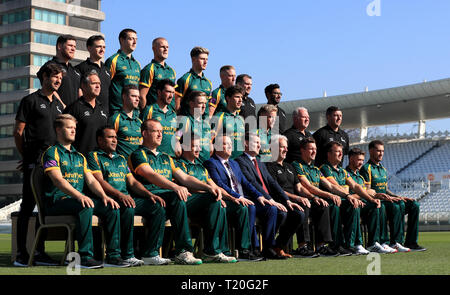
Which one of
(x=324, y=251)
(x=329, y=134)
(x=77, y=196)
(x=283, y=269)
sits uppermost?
(x=329, y=134)

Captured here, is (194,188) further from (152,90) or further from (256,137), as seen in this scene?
(152,90)

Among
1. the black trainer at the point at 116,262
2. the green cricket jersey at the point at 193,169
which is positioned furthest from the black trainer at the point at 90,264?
the green cricket jersey at the point at 193,169

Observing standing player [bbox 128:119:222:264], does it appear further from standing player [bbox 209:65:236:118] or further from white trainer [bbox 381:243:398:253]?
white trainer [bbox 381:243:398:253]

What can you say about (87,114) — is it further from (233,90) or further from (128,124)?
(233,90)

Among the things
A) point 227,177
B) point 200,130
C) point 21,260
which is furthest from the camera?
point 200,130

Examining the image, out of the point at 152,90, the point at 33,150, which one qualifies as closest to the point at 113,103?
the point at 152,90

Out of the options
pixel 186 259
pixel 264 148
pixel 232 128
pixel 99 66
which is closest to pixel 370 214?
pixel 264 148

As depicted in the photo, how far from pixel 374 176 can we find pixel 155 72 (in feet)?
12.3

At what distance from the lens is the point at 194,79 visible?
345 inches

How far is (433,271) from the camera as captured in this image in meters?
6.02

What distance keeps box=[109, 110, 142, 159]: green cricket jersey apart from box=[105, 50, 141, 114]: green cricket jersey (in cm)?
89

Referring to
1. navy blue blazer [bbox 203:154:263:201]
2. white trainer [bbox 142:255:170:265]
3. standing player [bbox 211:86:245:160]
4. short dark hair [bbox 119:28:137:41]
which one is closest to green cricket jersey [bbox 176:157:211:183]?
navy blue blazer [bbox 203:154:263:201]
